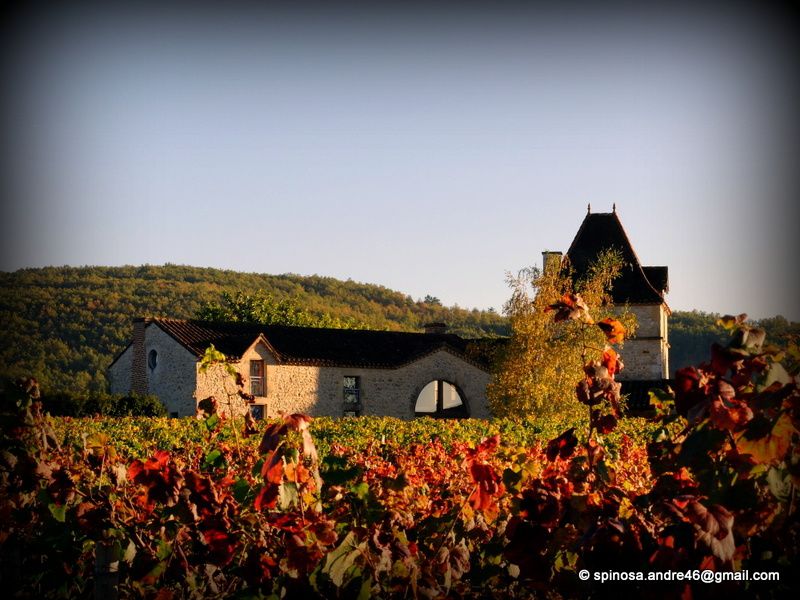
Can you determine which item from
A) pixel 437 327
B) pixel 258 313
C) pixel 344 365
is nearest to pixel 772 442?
pixel 344 365

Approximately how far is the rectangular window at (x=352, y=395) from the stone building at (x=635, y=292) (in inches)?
429

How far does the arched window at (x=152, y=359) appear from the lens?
40906mm

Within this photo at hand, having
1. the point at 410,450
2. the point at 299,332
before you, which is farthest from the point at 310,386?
the point at 410,450

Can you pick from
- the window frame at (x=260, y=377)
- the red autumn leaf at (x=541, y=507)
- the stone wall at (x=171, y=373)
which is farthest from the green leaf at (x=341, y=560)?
the window frame at (x=260, y=377)

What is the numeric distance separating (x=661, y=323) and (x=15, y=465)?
1747 inches

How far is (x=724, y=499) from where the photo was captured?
3496 millimetres

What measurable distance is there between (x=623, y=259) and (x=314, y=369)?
16.9 metres

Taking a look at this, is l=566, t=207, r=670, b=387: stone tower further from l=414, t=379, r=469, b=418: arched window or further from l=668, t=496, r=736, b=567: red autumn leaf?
l=668, t=496, r=736, b=567: red autumn leaf

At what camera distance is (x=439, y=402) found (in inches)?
1730

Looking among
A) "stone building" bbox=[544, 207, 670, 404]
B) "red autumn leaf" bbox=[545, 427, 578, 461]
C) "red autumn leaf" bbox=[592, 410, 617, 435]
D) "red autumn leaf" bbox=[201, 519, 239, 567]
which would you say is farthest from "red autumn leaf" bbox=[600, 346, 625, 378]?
"stone building" bbox=[544, 207, 670, 404]

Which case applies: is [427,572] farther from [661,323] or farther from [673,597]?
[661,323]

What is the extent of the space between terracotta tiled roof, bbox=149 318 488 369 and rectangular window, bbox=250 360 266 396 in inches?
32.7

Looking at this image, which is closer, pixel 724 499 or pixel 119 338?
pixel 724 499

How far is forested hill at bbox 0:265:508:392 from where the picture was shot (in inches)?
2697
